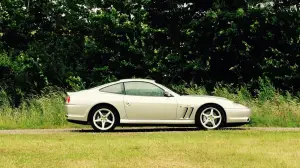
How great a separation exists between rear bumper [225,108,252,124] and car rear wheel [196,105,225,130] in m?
0.17

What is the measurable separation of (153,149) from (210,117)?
4.83 meters

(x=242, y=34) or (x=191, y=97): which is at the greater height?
(x=242, y=34)

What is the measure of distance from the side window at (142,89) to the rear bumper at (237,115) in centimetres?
175

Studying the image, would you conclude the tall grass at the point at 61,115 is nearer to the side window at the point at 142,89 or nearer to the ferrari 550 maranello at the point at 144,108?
the ferrari 550 maranello at the point at 144,108

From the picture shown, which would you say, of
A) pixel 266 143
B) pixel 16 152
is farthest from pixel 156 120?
pixel 16 152

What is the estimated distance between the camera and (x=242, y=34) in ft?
95.8

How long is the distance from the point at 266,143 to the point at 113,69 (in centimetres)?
1852

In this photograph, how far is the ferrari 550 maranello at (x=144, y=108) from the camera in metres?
16.2

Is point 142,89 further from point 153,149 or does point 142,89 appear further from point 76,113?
point 153,149

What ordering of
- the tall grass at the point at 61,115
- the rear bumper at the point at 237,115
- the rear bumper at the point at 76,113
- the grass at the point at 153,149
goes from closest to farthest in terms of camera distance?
the grass at the point at 153,149 < the rear bumper at the point at 76,113 < the rear bumper at the point at 237,115 < the tall grass at the point at 61,115

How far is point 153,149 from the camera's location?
1184 centimetres

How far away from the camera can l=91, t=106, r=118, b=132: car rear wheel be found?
53.1 feet

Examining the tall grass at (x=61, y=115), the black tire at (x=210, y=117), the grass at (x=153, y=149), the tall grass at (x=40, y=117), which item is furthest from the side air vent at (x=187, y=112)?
the tall grass at (x=40, y=117)

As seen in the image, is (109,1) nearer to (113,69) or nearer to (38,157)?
(113,69)
